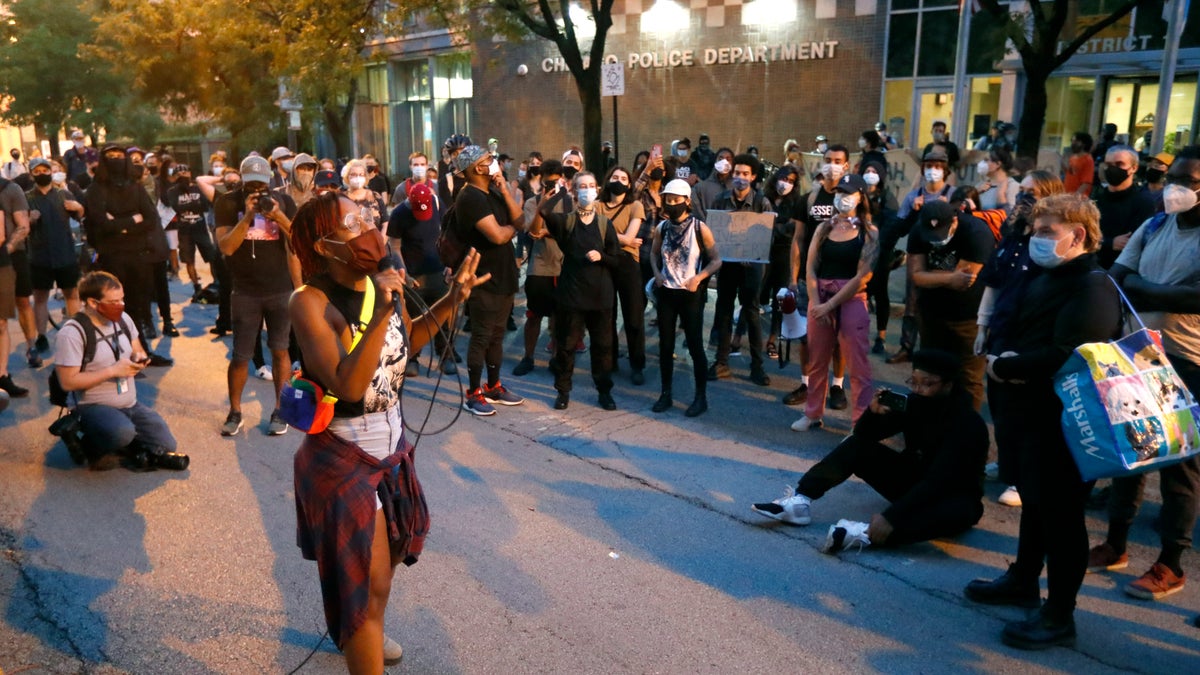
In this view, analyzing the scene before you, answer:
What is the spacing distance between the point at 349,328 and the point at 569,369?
468 centimetres

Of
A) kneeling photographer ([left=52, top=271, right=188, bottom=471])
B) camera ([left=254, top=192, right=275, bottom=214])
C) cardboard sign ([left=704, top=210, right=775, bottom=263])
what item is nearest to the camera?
kneeling photographer ([left=52, top=271, right=188, bottom=471])

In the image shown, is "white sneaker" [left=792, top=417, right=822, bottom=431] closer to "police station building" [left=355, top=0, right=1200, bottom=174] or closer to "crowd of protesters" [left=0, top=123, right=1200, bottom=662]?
"crowd of protesters" [left=0, top=123, right=1200, bottom=662]

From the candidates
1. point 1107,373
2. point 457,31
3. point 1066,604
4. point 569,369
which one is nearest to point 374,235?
point 1107,373

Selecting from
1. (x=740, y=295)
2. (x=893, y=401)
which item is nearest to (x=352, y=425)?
(x=893, y=401)

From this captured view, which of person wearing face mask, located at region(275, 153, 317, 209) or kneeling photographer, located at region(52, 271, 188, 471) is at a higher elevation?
person wearing face mask, located at region(275, 153, 317, 209)

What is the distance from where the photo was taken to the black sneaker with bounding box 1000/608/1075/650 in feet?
12.9

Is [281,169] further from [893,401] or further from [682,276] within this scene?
[893,401]

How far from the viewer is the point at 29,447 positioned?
6746 mm

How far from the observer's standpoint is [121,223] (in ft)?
28.9

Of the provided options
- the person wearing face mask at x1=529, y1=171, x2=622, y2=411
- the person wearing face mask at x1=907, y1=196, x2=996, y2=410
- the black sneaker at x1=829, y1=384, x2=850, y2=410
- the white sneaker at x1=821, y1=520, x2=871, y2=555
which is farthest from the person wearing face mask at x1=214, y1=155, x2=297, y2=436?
the person wearing face mask at x1=907, y1=196, x2=996, y2=410

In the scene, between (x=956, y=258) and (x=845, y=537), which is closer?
(x=845, y=537)

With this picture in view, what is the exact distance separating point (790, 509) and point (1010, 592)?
4.03 feet

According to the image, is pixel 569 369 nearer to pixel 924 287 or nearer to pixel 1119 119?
pixel 924 287

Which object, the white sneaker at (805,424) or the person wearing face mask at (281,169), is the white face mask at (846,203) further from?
the person wearing face mask at (281,169)
